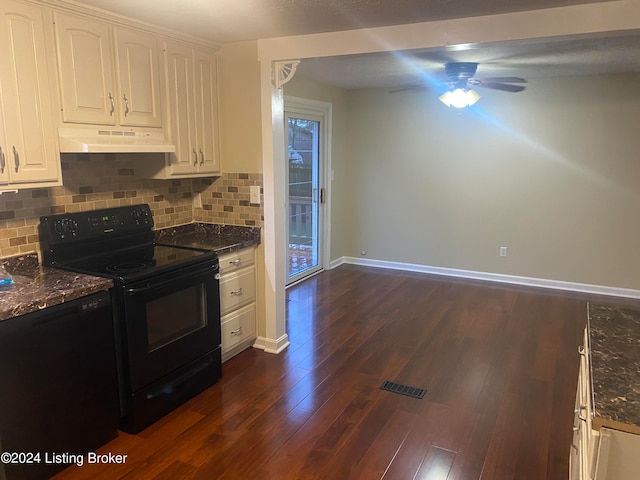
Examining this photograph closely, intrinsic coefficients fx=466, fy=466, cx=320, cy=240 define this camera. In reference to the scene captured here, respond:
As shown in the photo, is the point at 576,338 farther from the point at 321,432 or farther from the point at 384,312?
the point at 321,432

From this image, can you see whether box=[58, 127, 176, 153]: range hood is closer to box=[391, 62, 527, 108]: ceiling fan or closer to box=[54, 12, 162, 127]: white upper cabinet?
box=[54, 12, 162, 127]: white upper cabinet

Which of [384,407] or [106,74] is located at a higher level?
[106,74]

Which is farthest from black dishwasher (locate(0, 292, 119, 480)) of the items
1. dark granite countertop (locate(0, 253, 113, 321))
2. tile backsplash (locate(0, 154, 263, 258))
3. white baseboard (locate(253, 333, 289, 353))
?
white baseboard (locate(253, 333, 289, 353))

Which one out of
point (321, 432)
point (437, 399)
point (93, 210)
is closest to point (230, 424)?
point (321, 432)

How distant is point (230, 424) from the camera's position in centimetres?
270

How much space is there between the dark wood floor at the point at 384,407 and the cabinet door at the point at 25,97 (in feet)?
5.01

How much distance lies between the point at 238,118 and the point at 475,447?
8.86ft

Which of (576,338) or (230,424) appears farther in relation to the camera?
(576,338)

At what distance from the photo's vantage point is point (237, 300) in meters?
3.45

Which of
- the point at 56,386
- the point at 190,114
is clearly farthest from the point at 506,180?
the point at 56,386

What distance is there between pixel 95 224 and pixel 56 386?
3.49 ft

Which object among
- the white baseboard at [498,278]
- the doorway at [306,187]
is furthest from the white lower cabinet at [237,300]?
the white baseboard at [498,278]

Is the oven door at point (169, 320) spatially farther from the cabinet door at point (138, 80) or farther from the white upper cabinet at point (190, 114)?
the cabinet door at point (138, 80)

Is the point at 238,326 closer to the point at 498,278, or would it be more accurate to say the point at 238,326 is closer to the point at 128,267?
the point at 128,267
